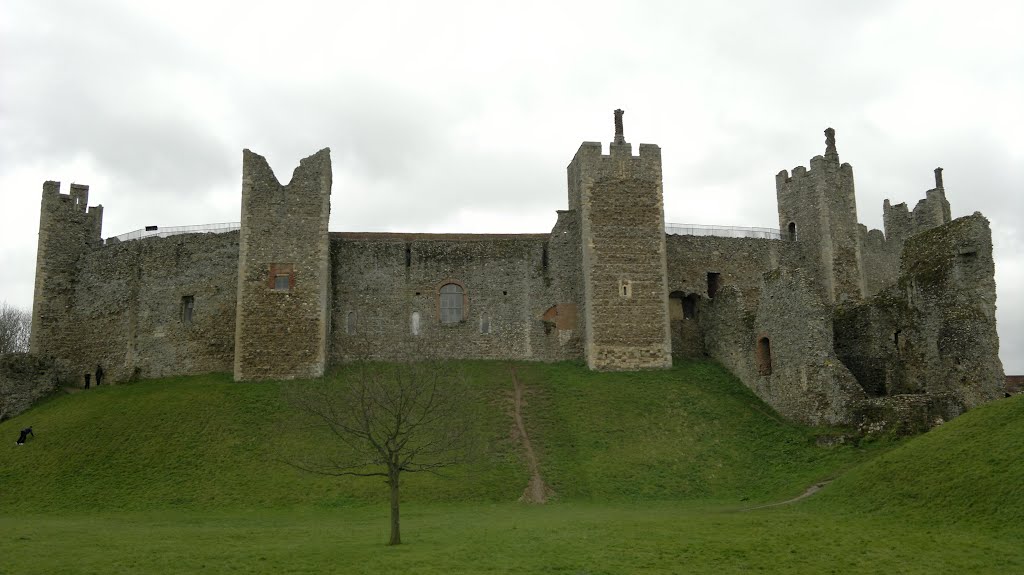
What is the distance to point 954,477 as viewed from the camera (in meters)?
19.5

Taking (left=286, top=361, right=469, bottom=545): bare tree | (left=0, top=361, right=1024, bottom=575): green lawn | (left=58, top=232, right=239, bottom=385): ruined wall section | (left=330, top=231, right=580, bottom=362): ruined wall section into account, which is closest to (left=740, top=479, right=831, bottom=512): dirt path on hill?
(left=0, top=361, right=1024, bottom=575): green lawn

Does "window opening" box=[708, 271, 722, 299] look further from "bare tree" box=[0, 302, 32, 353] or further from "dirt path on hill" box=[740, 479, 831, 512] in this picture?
"bare tree" box=[0, 302, 32, 353]

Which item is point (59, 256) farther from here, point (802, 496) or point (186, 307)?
point (802, 496)

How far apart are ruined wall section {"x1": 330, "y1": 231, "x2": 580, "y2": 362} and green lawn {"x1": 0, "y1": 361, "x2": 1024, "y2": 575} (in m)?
1.62

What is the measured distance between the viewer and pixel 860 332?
32344 millimetres

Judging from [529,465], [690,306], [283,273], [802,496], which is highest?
[283,273]

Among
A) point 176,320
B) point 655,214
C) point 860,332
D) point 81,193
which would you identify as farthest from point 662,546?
point 81,193

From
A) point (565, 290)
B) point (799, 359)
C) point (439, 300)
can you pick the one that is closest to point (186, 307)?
point (439, 300)

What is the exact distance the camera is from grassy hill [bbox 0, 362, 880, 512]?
26.2m

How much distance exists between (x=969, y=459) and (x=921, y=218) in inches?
1271

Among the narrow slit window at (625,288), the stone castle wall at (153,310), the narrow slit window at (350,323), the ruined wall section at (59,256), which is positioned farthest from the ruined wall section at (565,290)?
the ruined wall section at (59,256)

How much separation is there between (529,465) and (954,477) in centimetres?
1282

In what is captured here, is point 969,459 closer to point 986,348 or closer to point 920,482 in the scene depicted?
point 920,482

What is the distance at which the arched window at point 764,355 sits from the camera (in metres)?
34.4
